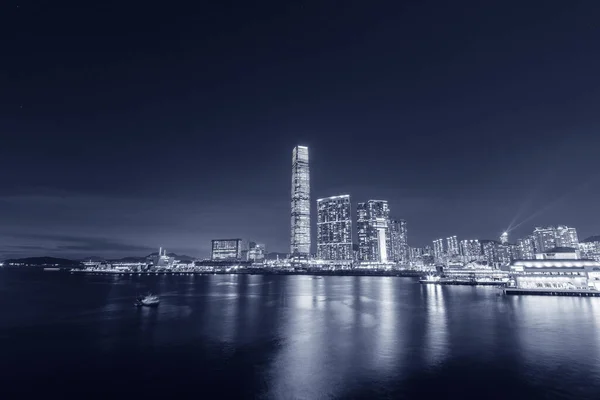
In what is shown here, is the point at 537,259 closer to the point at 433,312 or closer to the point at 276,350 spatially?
the point at 433,312

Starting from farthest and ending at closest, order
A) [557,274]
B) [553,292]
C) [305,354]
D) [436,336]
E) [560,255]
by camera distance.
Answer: [560,255], [557,274], [553,292], [436,336], [305,354]

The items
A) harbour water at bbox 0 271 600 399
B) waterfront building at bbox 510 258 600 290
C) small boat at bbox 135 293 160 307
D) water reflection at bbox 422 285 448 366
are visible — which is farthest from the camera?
waterfront building at bbox 510 258 600 290

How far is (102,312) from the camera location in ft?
219

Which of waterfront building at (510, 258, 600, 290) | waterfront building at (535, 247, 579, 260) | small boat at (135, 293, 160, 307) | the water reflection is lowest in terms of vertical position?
the water reflection

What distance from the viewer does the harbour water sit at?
2673 cm

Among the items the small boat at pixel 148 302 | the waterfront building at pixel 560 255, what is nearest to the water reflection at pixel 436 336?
the waterfront building at pixel 560 255

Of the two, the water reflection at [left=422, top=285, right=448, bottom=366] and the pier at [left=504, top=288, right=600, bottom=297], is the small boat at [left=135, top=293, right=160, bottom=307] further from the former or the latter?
the pier at [left=504, top=288, right=600, bottom=297]

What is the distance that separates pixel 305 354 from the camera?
35.9 meters

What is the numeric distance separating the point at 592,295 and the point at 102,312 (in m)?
123

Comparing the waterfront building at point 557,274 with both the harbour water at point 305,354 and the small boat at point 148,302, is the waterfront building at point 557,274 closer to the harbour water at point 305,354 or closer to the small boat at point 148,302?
the harbour water at point 305,354

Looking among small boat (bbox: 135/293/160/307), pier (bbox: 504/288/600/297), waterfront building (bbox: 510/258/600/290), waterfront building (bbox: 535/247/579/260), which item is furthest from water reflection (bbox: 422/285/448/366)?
small boat (bbox: 135/293/160/307)

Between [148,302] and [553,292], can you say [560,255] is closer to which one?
[553,292]

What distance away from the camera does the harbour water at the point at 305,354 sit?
26734 mm

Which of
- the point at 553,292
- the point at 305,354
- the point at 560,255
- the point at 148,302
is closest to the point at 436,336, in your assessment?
the point at 305,354
